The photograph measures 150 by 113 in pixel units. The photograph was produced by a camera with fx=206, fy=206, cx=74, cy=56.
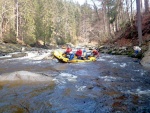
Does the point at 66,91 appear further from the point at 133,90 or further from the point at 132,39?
the point at 132,39

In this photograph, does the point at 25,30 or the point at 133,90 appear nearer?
the point at 133,90

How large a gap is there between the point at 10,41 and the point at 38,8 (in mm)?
11836

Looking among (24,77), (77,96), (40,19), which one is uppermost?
(40,19)

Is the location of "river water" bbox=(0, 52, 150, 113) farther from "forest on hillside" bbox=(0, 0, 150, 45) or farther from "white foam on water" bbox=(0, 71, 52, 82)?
"forest on hillside" bbox=(0, 0, 150, 45)

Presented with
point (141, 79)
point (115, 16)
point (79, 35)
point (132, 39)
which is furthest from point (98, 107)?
point (79, 35)

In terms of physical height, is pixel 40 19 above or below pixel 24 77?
above

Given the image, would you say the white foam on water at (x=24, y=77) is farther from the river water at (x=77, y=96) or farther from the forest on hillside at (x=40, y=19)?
the forest on hillside at (x=40, y=19)

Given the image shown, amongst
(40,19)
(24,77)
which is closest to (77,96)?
(24,77)

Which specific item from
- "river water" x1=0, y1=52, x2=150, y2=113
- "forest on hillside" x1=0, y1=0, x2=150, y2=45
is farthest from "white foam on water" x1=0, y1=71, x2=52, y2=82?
"forest on hillside" x1=0, y1=0, x2=150, y2=45

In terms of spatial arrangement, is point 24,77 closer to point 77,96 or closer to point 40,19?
point 77,96

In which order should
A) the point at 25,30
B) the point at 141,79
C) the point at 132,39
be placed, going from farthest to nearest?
the point at 25,30 → the point at 132,39 → the point at 141,79

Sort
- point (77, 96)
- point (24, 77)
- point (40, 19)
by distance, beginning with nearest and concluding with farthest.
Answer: point (77, 96) → point (24, 77) → point (40, 19)

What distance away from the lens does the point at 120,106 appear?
578 cm

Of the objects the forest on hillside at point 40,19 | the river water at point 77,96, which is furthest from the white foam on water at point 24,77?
the forest on hillside at point 40,19
